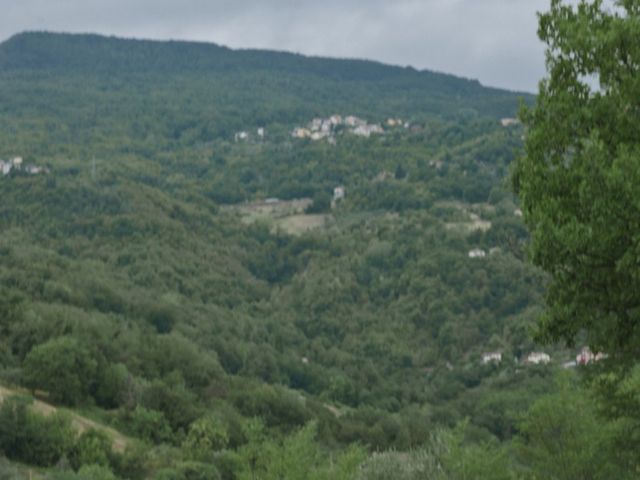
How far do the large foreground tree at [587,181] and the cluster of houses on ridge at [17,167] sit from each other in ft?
380

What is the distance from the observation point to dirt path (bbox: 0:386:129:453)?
34.1 meters

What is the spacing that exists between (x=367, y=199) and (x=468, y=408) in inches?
2963

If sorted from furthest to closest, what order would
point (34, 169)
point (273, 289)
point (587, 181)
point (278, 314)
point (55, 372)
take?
point (34, 169)
point (273, 289)
point (278, 314)
point (55, 372)
point (587, 181)

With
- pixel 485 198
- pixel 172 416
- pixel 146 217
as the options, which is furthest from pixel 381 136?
pixel 172 416

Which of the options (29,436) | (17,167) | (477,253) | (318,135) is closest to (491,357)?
(477,253)

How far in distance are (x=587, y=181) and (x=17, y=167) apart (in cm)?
12352

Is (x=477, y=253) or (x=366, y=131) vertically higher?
(x=366, y=131)

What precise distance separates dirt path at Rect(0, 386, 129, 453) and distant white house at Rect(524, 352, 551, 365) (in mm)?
44341

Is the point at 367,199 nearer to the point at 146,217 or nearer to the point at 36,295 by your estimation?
the point at 146,217

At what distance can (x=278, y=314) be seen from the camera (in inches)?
3812

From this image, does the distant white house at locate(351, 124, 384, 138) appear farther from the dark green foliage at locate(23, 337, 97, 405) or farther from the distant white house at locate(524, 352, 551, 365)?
the dark green foliage at locate(23, 337, 97, 405)

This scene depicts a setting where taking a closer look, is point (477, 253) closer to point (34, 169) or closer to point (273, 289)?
point (273, 289)

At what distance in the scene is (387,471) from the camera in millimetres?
17719

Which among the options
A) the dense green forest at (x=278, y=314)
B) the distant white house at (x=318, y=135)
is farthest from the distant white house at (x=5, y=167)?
the distant white house at (x=318, y=135)
